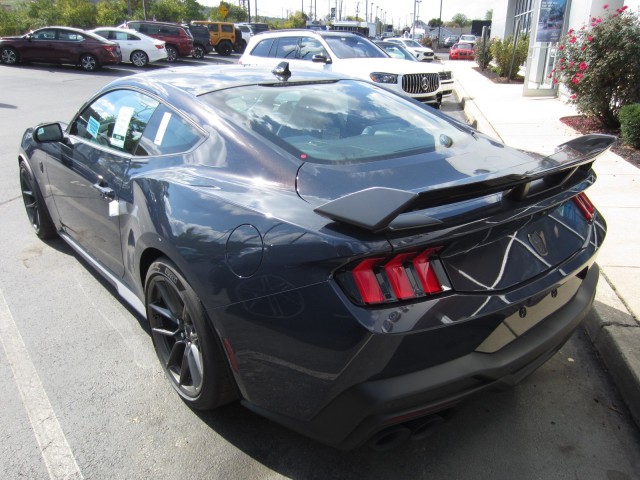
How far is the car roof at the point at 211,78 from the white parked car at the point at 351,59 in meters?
6.65

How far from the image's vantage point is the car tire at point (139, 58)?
80.7 feet

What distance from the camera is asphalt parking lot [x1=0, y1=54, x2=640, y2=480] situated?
233 centimetres

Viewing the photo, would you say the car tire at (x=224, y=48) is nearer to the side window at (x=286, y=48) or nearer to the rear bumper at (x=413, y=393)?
the side window at (x=286, y=48)

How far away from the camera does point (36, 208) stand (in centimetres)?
465

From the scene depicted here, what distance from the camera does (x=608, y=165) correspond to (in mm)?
6910

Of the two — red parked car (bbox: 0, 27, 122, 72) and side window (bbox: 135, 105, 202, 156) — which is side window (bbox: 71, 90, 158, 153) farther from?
red parked car (bbox: 0, 27, 122, 72)

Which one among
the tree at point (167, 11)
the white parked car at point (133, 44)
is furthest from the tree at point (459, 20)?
the white parked car at point (133, 44)

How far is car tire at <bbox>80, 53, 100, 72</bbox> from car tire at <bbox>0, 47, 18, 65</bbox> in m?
2.90

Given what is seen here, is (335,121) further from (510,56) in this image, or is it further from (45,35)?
(45,35)

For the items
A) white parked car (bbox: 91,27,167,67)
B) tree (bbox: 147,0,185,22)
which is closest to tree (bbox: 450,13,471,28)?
tree (bbox: 147,0,185,22)

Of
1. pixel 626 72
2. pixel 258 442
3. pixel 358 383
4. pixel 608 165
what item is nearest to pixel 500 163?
pixel 358 383

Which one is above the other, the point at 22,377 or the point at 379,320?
the point at 379,320

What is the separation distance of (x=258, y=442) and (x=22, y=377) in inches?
56.5

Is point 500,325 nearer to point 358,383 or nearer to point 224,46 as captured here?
point 358,383
